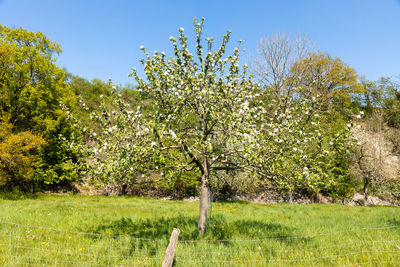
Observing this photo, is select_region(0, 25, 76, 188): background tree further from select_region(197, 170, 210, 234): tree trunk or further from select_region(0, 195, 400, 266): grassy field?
select_region(197, 170, 210, 234): tree trunk

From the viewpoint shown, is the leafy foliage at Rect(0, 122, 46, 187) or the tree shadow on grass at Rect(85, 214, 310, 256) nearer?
the tree shadow on grass at Rect(85, 214, 310, 256)

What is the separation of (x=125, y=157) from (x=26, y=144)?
21183mm

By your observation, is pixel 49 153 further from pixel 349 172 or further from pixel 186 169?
pixel 349 172

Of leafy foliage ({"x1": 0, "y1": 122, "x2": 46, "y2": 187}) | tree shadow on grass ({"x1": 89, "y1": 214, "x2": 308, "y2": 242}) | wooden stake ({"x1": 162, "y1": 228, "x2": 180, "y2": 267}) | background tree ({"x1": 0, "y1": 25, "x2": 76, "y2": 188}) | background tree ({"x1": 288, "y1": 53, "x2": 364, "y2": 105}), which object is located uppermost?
background tree ({"x1": 288, "y1": 53, "x2": 364, "y2": 105})

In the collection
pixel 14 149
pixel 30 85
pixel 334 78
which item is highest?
pixel 334 78

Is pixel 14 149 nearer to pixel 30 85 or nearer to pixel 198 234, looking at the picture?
pixel 30 85

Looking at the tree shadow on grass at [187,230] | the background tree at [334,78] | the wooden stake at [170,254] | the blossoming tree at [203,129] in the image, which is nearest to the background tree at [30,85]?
the tree shadow on grass at [187,230]

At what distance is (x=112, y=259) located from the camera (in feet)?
22.4

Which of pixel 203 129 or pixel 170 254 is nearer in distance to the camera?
pixel 170 254

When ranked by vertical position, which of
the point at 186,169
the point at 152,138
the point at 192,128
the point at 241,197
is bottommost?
the point at 241,197

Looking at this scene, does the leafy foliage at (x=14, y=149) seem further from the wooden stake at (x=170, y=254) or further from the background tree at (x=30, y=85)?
the wooden stake at (x=170, y=254)

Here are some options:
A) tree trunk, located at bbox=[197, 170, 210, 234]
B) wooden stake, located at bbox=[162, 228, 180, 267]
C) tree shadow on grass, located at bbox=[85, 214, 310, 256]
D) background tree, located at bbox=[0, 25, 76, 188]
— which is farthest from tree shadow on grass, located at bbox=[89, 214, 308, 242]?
background tree, located at bbox=[0, 25, 76, 188]

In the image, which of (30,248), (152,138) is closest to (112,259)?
(30,248)

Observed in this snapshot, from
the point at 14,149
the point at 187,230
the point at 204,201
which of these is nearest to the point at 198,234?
the point at 187,230
